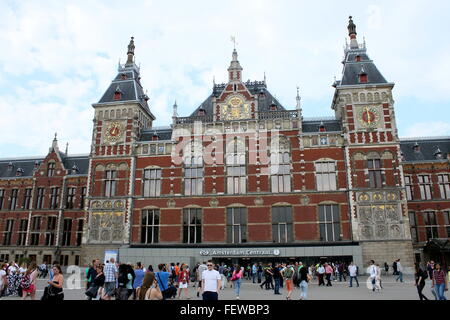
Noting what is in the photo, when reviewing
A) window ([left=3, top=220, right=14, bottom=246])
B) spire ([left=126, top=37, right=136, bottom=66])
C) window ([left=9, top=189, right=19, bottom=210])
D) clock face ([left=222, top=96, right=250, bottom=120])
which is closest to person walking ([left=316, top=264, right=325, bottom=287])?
clock face ([left=222, top=96, right=250, bottom=120])

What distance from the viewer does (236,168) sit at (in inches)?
1337

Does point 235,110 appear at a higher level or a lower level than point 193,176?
higher

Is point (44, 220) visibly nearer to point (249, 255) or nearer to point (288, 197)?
point (249, 255)

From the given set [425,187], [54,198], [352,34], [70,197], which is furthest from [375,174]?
[54,198]

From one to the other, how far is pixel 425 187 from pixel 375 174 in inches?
301

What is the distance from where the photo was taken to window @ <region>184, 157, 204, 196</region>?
34.2 meters

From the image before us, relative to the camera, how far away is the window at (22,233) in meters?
41.1

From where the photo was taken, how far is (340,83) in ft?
113

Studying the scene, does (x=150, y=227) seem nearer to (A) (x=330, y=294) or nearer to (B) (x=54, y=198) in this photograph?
(B) (x=54, y=198)

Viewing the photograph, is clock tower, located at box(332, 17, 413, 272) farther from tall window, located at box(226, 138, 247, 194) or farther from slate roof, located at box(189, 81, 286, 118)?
tall window, located at box(226, 138, 247, 194)

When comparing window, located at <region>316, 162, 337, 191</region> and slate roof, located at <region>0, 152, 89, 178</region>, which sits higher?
slate roof, located at <region>0, 152, 89, 178</region>

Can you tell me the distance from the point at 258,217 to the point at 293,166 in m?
5.71

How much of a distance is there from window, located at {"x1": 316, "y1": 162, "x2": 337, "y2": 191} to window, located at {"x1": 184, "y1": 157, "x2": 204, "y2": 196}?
1097cm

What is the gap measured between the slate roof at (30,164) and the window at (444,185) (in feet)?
126
